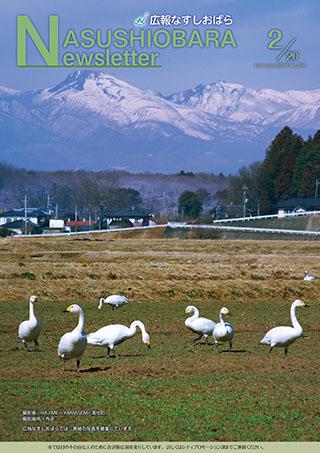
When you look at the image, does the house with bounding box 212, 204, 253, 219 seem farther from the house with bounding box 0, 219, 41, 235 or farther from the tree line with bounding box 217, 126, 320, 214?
the house with bounding box 0, 219, 41, 235

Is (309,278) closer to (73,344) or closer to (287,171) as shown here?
(73,344)

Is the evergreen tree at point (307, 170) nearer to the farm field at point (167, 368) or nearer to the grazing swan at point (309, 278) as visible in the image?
the grazing swan at point (309, 278)

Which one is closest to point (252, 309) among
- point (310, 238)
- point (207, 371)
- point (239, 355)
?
point (239, 355)

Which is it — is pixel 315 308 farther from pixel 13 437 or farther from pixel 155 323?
pixel 13 437

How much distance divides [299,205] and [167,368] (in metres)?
116

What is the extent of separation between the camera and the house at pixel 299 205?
134 metres

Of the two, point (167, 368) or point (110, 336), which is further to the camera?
point (110, 336)

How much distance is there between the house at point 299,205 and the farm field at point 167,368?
91.5 m

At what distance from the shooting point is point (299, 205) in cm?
13475

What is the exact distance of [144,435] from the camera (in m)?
14.4

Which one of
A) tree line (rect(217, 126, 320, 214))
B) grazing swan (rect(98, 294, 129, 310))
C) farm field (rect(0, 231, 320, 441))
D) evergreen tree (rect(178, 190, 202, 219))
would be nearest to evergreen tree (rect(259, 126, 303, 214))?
tree line (rect(217, 126, 320, 214))

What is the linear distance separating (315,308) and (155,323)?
24.9ft

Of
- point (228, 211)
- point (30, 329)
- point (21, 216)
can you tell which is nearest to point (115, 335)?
point (30, 329)

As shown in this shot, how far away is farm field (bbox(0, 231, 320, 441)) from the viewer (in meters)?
15.1
